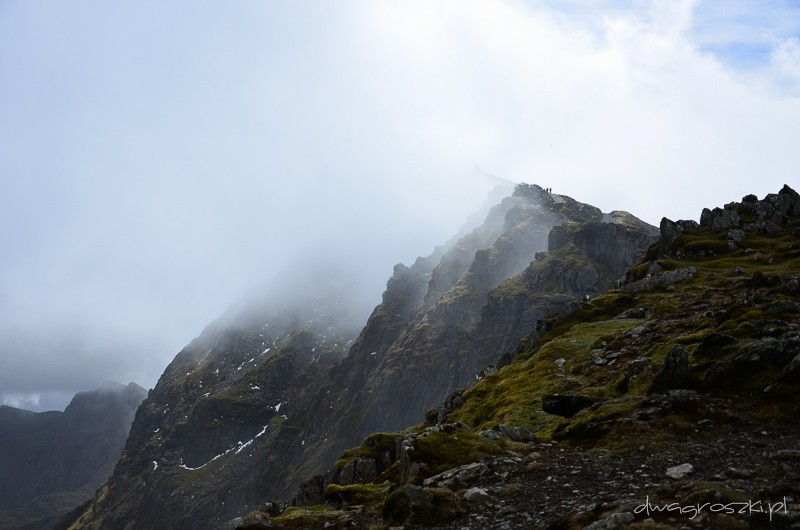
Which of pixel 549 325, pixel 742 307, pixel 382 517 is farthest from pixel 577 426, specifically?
pixel 549 325

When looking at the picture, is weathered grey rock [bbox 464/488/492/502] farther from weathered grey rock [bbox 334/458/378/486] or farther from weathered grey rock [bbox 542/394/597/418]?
weathered grey rock [bbox 334/458/378/486]

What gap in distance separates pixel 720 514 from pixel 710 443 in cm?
1063

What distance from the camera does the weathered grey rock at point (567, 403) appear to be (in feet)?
128

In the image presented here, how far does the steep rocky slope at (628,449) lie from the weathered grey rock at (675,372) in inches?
3.4

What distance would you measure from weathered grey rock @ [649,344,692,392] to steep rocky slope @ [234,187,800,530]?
9 cm

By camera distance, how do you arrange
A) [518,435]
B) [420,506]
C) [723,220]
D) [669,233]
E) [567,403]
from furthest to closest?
[669,233], [723,220], [567,403], [518,435], [420,506]

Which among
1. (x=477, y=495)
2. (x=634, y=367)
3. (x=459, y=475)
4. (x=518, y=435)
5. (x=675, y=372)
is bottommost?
(x=477, y=495)

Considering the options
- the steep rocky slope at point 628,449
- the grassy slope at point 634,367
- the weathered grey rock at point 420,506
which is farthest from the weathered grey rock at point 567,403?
the weathered grey rock at point 420,506

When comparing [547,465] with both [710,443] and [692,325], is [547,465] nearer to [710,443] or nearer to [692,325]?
[710,443]

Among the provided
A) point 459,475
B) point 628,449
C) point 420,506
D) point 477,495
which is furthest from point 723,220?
point 420,506

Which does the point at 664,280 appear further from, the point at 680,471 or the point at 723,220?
the point at 680,471

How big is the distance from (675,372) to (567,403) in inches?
310

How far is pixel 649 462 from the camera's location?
24.7 metres

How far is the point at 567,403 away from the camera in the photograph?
39.8 meters
